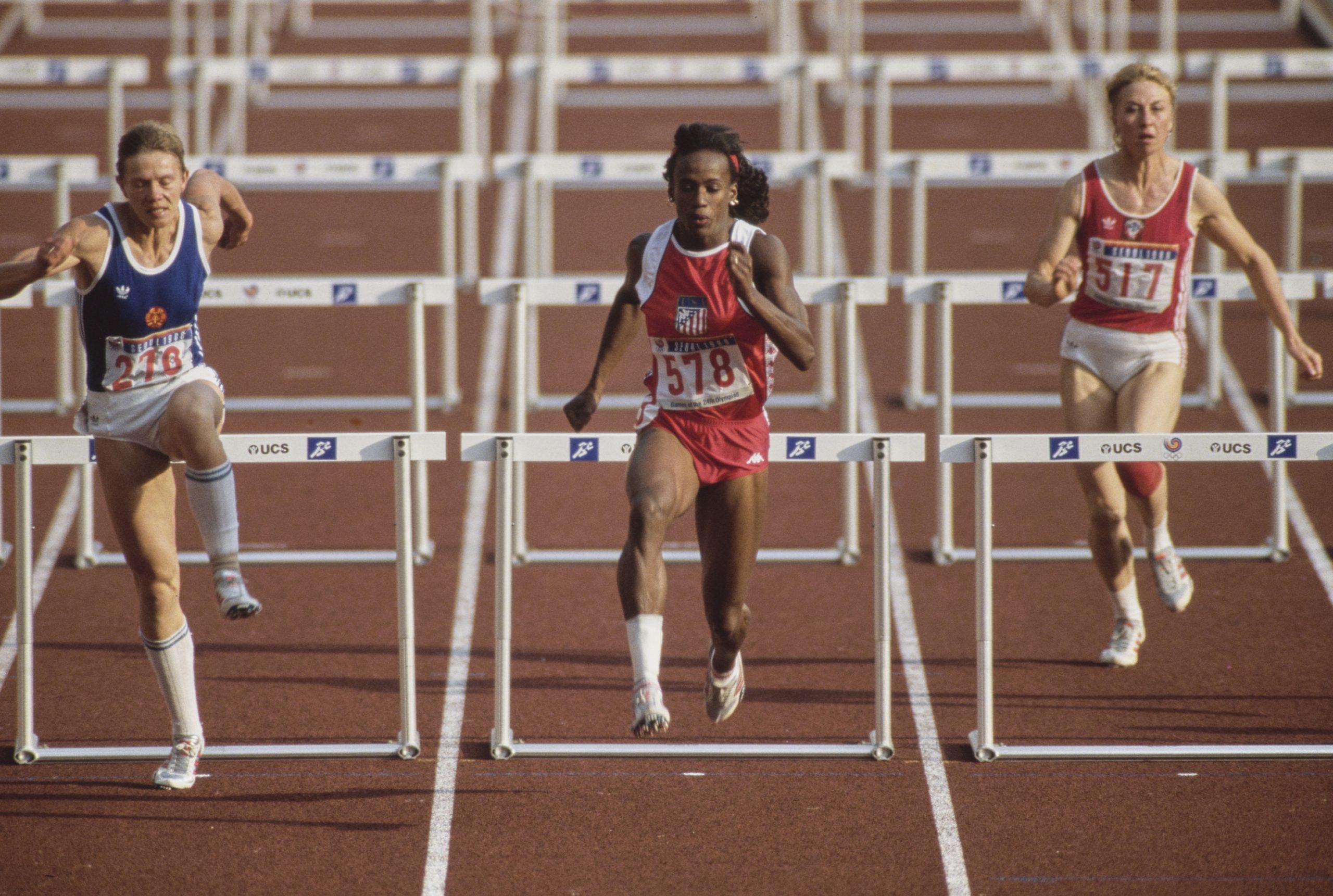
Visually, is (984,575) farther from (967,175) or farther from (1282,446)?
(967,175)

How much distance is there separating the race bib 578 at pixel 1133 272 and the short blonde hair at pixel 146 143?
2998mm

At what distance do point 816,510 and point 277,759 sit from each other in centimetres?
337

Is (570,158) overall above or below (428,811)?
above

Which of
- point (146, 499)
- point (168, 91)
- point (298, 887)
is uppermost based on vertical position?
point (168, 91)

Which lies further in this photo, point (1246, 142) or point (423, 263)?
point (1246, 142)

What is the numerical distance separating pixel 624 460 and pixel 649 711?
43.3 inches

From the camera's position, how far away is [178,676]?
5344 millimetres

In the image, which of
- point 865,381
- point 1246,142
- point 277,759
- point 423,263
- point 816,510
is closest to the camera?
point 277,759

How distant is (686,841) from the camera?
16.9 ft

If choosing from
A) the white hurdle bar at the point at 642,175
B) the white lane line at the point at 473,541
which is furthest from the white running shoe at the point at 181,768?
the white hurdle bar at the point at 642,175

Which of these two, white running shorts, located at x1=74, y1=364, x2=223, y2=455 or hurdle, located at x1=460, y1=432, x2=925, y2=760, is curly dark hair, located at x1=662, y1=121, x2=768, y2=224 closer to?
hurdle, located at x1=460, y1=432, x2=925, y2=760

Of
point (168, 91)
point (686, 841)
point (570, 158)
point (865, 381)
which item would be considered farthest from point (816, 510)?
point (168, 91)

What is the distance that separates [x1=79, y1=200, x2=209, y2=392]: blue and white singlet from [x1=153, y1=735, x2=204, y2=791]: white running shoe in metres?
1.13

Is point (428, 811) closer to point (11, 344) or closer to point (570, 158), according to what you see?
point (570, 158)
